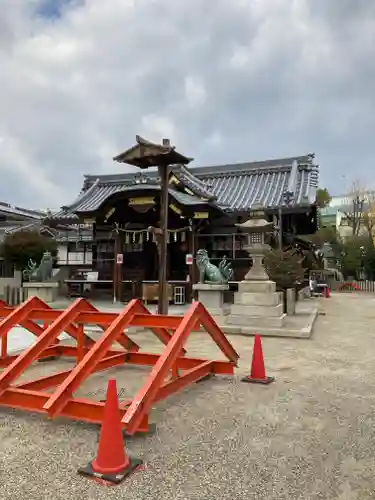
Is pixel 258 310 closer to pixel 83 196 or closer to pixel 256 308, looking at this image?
pixel 256 308

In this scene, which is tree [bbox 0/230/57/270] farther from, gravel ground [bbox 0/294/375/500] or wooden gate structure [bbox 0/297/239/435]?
gravel ground [bbox 0/294/375/500]

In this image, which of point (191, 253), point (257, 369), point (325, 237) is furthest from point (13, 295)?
point (325, 237)

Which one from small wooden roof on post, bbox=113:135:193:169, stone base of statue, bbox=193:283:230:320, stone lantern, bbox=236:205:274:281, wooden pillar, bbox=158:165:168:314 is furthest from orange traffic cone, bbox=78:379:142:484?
stone base of statue, bbox=193:283:230:320

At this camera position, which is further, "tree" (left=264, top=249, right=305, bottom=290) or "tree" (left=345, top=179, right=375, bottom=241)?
"tree" (left=345, top=179, right=375, bottom=241)

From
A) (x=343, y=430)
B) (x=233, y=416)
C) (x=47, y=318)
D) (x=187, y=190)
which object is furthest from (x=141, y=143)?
(x=187, y=190)

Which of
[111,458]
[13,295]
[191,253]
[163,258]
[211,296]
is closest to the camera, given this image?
[111,458]

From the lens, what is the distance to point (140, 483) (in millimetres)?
3027

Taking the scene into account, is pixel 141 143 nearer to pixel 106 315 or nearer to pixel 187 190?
pixel 106 315

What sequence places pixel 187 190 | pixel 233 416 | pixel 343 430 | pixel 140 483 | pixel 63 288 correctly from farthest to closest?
pixel 63 288
pixel 187 190
pixel 233 416
pixel 343 430
pixel 140 483

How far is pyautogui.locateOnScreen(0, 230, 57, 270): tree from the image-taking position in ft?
69.5

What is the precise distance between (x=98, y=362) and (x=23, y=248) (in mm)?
17832

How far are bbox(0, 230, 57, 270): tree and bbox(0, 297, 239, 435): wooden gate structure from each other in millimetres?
15151

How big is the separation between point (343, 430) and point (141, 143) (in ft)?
23.1

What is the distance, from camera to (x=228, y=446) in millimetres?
3709
